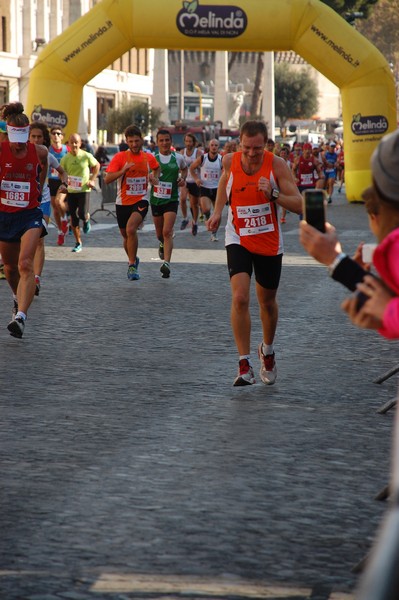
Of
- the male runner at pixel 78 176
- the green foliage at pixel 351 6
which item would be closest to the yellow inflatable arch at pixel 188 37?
the male runner at pixel 78 176

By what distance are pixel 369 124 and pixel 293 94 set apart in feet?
288

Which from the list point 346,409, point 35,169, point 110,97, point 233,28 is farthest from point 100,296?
point 110,97

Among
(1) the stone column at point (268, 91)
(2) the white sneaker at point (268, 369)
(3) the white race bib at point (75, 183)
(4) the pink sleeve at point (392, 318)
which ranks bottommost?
(2) the white sneaker at point (268, 369)

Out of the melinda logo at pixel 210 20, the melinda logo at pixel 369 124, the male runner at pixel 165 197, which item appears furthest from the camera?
the melinda logo at pixel 369 124

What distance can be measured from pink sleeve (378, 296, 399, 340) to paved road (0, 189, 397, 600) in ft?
4.04

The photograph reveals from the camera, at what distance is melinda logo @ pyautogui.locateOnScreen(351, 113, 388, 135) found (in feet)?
93.9

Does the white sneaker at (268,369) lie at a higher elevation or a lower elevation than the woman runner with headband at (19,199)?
lower

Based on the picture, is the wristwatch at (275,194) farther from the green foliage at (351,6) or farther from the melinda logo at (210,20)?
the green foliage at (351,6)

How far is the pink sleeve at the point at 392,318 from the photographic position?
124 inches

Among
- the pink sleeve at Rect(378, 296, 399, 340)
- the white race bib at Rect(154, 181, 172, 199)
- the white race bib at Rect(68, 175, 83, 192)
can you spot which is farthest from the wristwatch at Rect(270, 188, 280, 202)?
the white race bib at Rect(68, 175, 83, 192)

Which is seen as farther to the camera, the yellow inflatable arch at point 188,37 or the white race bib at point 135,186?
the yellow inflatable arch at point 188,37

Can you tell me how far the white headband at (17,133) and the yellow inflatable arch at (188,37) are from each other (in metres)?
16.3

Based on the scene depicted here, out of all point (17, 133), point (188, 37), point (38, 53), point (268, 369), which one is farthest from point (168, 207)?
point (38, 53)

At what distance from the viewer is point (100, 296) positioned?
45.2 feet
